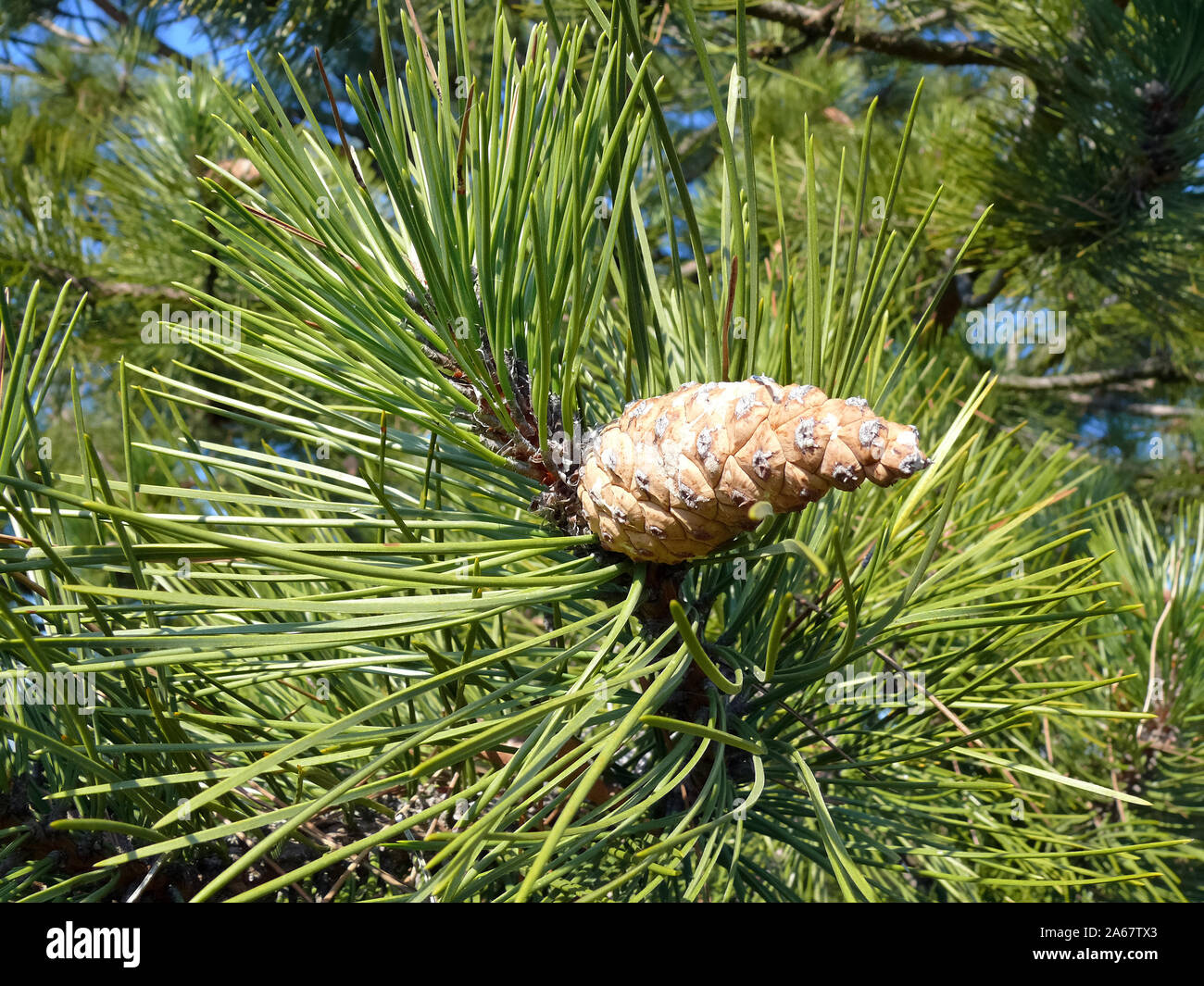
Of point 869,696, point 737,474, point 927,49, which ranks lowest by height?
point 869,696

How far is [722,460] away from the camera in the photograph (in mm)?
315

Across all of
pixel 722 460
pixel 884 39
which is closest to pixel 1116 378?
pixel 884 39

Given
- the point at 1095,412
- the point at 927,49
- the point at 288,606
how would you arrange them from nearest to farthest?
the point at 288,606
the point at 927,49
the point at 1095,412

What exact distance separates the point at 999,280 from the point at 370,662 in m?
1.20

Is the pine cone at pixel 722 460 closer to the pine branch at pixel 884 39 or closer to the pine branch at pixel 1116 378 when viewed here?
the pine branch at pixel 884 39

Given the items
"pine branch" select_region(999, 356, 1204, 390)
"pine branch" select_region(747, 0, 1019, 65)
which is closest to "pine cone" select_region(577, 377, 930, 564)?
"pine branch" select_region(747, 0, 1019, 65)

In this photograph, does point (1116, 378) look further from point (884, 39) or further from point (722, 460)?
point (722, 460)

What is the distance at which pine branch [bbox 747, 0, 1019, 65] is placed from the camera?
3.66ft

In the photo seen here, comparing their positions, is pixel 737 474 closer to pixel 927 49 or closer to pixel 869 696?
pixel 869 696

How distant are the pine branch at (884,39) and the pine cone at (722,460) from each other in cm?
97

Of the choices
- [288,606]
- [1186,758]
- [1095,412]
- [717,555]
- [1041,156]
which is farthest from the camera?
[1095,412]

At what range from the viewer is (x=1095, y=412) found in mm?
2311

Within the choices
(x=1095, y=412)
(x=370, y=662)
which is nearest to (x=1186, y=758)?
(x=370, y=662)

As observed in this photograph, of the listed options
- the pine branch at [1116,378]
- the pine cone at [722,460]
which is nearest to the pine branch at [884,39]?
the pine branch at [1116,378]
